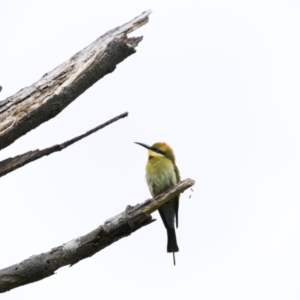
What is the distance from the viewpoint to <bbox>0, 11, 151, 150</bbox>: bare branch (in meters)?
2.87

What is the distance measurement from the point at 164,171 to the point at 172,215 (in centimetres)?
38

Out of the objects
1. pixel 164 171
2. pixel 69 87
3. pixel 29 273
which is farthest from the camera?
pixel 164 171

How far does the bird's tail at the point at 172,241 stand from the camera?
548 cm

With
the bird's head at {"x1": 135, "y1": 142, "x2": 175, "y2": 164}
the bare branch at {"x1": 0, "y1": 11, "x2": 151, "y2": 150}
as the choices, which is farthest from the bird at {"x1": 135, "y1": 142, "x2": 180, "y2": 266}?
the bare branch at {"x1": 0, "y1": 11, "x2": 151, "y2": 150}

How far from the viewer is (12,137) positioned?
2.87 meters

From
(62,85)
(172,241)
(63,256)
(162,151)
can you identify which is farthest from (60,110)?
(162,151)

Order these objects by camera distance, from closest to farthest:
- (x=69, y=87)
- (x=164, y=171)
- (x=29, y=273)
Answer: (x=29, y=273)
(x=69, y=87)
(x=164, y=171)

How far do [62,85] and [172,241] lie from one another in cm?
289

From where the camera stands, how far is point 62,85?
2928mm

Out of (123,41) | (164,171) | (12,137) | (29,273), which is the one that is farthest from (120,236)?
(164,171)

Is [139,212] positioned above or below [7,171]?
below

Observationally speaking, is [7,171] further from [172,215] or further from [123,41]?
[172,215]

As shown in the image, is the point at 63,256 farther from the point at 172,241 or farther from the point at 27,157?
the point at 172,241

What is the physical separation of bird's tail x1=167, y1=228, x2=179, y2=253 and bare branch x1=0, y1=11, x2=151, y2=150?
263 cm
